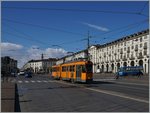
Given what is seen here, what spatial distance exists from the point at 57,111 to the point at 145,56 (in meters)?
97.0

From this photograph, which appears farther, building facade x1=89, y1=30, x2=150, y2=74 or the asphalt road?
building facade x1=89, y1=30, x2=150, y2=74

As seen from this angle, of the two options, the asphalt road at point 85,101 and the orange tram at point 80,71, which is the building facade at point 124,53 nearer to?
the orange tram at point 80,71

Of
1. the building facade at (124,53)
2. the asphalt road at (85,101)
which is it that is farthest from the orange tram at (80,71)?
the building facade at (124,53)

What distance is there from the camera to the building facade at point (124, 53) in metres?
109

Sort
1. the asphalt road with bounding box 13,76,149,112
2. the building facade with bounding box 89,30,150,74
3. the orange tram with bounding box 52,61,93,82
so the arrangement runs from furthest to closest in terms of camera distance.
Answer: the building facade with bounding box 89,30,150,74
the orange tram with bounding box 52,61,93,82
the asphalt road with bounding box 13,76,149,112

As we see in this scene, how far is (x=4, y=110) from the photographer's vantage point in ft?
38.8

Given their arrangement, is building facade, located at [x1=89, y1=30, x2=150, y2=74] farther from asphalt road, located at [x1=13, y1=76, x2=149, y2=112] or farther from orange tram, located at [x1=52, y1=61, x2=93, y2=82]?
asphalt road, located at [x1=13, y1=76, x2=149, y2=112]

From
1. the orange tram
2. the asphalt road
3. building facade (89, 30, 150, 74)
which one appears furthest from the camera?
building facade (89, 30, 150, 74)

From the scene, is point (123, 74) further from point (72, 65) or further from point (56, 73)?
point (72, 65)

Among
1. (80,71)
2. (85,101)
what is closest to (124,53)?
(80,71)

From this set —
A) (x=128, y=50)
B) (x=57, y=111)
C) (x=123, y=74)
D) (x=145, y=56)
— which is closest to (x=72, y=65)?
(x=57, y=111)

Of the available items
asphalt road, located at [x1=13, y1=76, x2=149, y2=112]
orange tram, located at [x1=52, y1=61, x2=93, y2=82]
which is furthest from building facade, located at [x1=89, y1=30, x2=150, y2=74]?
asphalt road, located at [x1=13, y1=76, x2=149, y2=112]

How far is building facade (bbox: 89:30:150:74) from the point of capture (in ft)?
358

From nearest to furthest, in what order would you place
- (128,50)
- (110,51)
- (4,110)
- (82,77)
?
(4,110), (82,77), (128,50), (110,51)
